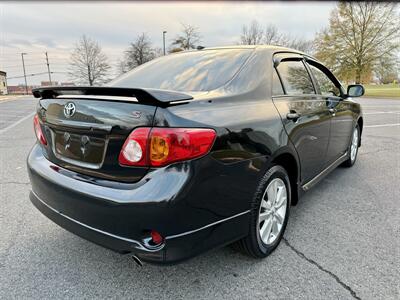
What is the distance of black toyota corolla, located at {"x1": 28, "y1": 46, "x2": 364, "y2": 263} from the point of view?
5.40ft

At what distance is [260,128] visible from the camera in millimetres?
2135

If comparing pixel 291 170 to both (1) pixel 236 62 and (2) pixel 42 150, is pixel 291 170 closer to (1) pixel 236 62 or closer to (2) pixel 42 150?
(1) pixel 236 62

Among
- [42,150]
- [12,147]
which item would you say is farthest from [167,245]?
[12,147]

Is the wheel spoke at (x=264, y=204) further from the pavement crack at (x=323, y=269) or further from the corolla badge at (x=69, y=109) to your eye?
the corolla badge at (x=69, y=109)

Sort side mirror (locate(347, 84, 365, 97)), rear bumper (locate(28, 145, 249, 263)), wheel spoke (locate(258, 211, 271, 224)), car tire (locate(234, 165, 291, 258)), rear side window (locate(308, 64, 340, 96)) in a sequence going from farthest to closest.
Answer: side mirror (locate(347, 84, 365, 97))
rear side window (locate(308, 64, 340, 96))
wheel spoke (locate(258, 211, 271, 224))
car tire (locate(234, 165, 291, 258))
rear bumper (locate(28, 145, 249, 263))

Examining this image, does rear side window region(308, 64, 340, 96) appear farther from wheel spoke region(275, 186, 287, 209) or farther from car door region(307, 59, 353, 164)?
wheel spoke region(275, 186, 287, 209)

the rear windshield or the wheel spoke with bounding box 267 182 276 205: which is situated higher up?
the rear windshield

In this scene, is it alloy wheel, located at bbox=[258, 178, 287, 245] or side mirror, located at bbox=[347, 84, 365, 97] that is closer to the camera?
alloy wheel, located at bbox=[258, 178, 287, 245]

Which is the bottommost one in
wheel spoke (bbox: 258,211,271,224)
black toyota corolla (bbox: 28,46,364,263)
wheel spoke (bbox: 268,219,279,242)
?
wheel spoke (bbox: 268,219,279,242)

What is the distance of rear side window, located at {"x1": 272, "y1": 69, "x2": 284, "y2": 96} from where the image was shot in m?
2.48

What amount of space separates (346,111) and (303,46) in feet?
117

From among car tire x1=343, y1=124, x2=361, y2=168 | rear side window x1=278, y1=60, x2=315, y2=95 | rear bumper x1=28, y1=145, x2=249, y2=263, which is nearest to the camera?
rear bumper x1=28, y1=145, x2=249, y2=263

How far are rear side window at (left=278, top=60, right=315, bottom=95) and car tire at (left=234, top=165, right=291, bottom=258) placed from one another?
0.82 metres

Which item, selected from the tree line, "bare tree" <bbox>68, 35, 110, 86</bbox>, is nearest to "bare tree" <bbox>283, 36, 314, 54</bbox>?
the tree line
